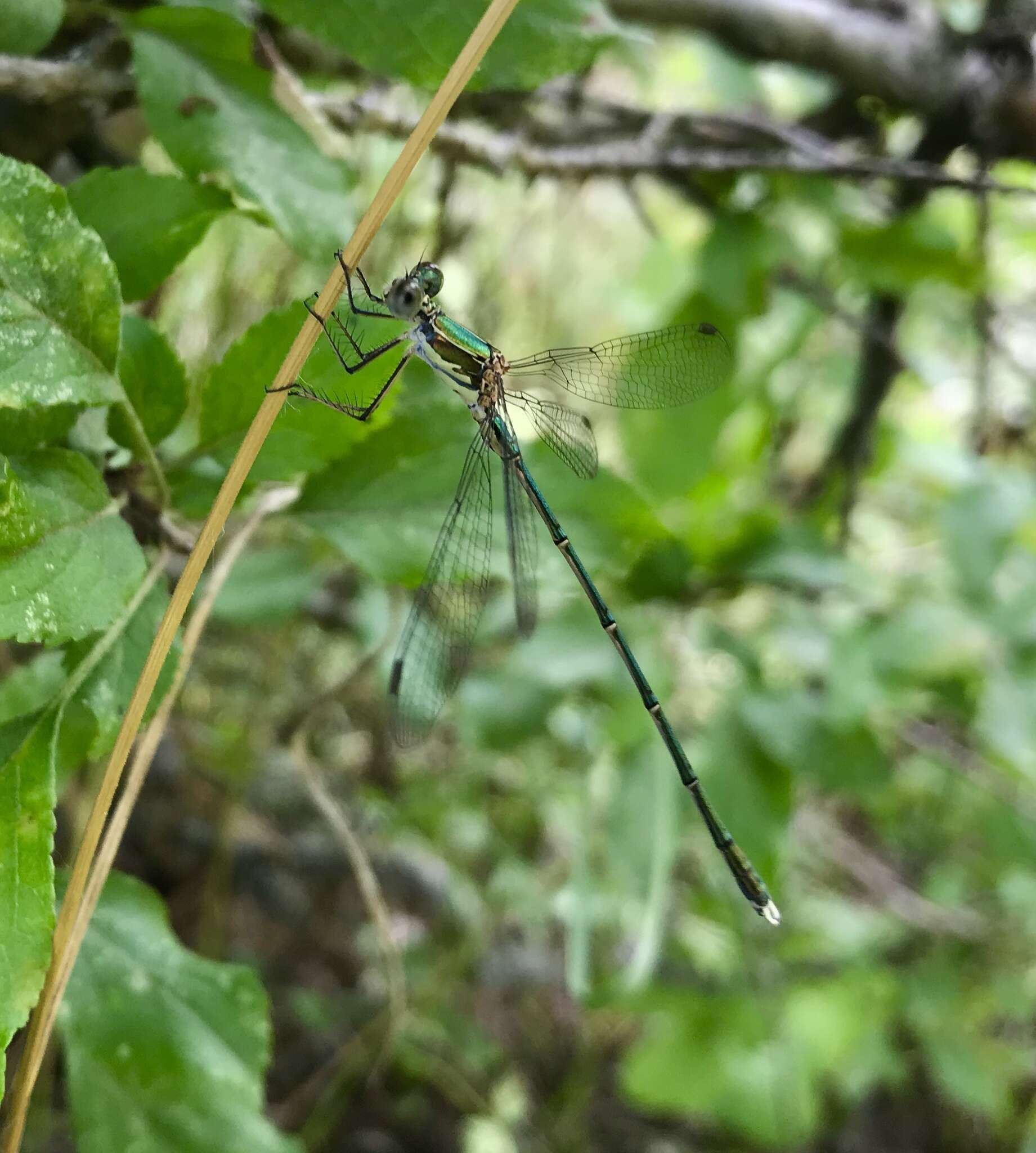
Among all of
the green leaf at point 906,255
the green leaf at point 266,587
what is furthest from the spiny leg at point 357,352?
the green leaf at point 906,255

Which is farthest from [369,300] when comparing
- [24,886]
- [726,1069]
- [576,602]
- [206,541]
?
[726,1069]

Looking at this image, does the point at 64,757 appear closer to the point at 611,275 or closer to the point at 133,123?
the point at 133,123

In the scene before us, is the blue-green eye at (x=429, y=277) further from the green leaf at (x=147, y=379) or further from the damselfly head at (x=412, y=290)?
the green leaf at (x=147, y=379)

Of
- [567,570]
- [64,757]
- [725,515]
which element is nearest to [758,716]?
[725,515]

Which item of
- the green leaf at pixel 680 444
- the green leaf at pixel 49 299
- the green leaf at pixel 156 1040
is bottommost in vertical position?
the green leaf at pixel 156 1040

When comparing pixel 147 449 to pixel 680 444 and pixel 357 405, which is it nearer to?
pixel 357 405

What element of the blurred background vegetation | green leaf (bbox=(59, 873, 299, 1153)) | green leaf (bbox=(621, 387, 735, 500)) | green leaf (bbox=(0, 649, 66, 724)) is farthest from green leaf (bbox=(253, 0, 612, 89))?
green leaf (bbox=(621, 387, 735, 500))
